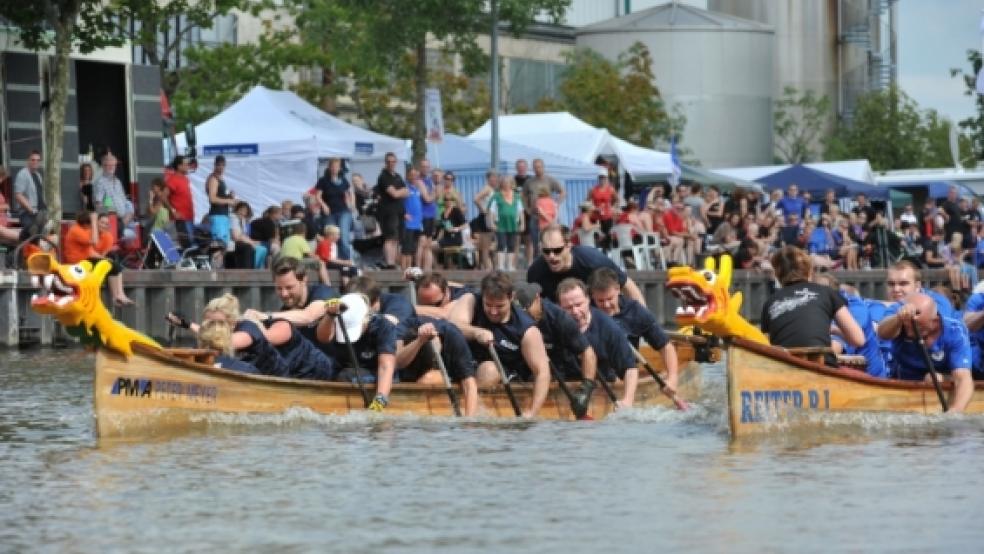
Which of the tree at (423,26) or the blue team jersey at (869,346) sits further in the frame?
the tree at (423,26)

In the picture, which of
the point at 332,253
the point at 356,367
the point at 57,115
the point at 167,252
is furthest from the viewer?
the point at 332,253

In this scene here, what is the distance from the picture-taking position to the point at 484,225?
112 feet

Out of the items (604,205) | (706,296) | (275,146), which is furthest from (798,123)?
(706,296)

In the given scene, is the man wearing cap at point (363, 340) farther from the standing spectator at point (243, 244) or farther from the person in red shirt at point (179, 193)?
the standing spectator at point (243, 244)

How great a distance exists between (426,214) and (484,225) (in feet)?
3.36

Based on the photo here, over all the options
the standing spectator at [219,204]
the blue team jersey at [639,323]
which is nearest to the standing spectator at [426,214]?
the standing spectator at [219,204]

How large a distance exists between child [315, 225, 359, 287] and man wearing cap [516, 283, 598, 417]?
41.3 ft

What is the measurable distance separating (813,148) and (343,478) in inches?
2720

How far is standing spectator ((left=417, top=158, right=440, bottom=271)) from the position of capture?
3328cm

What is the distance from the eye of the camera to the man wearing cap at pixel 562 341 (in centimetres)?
1855

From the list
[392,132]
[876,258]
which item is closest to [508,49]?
[392,132]

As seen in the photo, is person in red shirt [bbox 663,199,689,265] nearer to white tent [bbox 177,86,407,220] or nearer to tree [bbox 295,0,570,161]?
tree [bbox 295,0,570,161]

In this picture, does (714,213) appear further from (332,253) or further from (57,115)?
(57,115)

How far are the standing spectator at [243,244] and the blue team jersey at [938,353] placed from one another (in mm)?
15292
